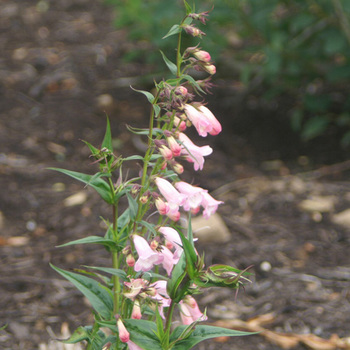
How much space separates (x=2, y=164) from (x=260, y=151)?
1.96m

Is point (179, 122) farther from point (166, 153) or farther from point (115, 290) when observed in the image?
point (115, 290)

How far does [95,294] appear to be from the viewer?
2.09 metres

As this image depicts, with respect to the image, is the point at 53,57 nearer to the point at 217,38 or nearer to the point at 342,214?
the point at 217,38

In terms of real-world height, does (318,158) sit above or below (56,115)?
below

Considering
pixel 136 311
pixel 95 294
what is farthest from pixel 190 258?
pixel 95 294

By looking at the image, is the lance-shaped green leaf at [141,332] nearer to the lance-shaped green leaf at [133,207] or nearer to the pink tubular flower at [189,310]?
the pink tubular flower at [189,310]

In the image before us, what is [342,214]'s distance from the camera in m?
3.97

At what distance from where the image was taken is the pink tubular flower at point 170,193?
1872 millimetres

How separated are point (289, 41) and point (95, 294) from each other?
310cm

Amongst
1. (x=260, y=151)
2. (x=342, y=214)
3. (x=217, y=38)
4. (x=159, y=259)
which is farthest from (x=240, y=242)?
(x=159, y=259)

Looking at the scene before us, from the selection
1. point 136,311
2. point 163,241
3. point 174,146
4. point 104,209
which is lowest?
point 104,209

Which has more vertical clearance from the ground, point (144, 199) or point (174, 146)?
point (174, 146)

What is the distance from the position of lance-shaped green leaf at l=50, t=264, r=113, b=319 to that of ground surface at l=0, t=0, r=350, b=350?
0.90 metres

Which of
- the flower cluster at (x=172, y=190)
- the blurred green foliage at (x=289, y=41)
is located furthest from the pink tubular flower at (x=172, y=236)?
the blurred green foliage at (x=289, y=41)
